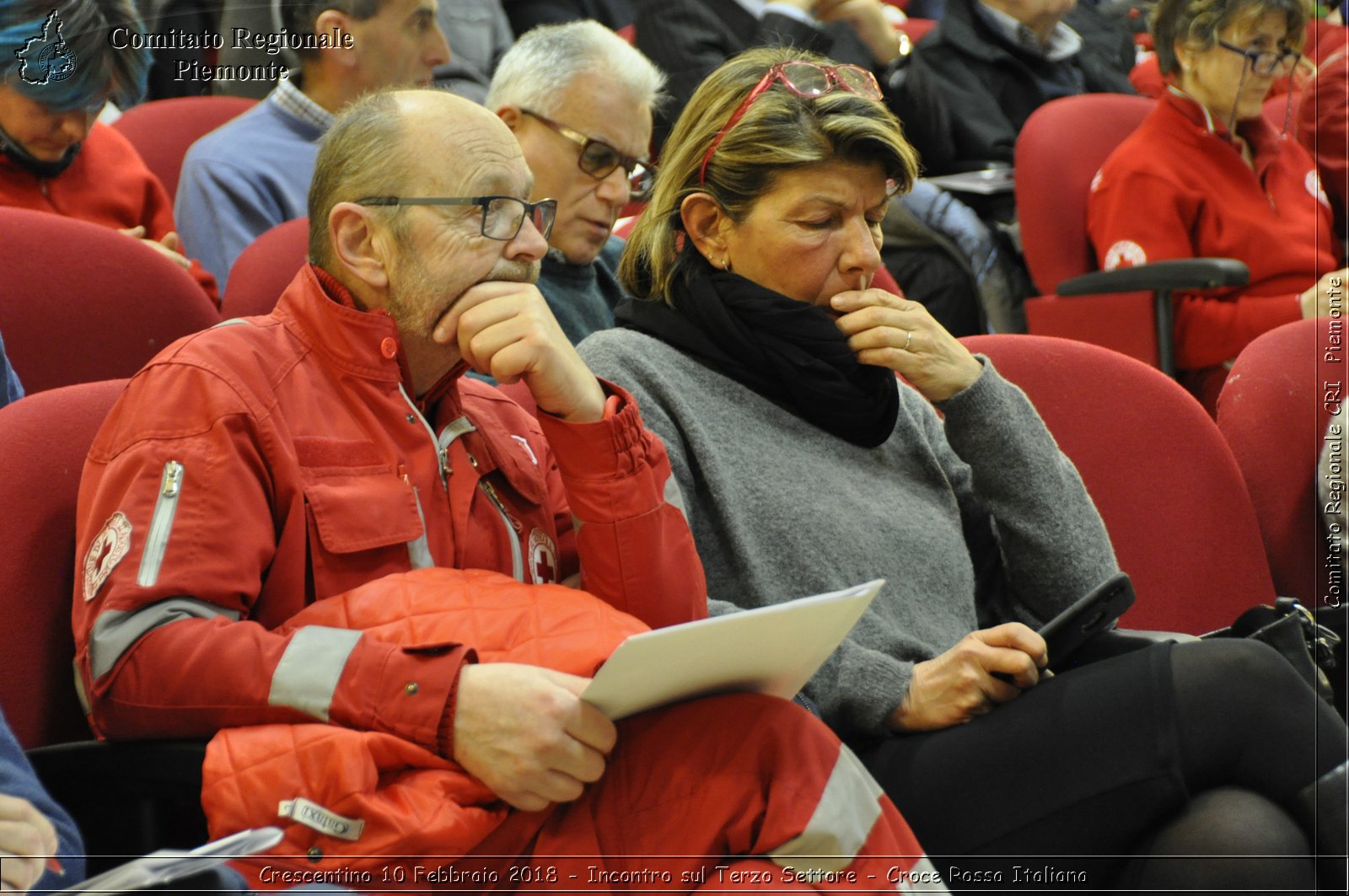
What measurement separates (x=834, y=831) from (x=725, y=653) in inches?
6.6

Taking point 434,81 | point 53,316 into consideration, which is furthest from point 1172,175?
point 53,316

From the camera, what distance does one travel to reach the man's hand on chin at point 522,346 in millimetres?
1374

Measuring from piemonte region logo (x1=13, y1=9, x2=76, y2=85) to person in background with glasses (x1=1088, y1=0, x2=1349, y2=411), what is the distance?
2048 mm

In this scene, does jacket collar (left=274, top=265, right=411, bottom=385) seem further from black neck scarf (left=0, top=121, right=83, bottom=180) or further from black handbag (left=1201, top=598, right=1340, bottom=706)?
black neck scarf (left=0, top=121, right=83, bottom=180)

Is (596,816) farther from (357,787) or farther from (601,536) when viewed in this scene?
(601,536)

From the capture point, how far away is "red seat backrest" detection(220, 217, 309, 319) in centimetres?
218

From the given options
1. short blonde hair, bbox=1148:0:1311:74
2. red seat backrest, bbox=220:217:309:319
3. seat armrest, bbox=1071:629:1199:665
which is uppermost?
short blonde hair, bbox=1148:0:1311:74

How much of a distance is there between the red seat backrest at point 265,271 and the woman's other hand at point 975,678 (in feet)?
3.83

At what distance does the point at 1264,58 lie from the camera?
10.4 ft

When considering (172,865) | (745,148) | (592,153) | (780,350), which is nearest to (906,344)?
(780,350)

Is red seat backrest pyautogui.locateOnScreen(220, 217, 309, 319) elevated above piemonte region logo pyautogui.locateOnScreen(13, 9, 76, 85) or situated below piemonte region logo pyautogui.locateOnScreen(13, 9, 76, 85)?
below

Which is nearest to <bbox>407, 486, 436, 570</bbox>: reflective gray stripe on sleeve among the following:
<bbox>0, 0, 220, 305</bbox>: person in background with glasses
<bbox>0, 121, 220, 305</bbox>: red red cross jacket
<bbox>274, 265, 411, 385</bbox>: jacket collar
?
<bbox>274, 265, 411, 385</bbox>: jacket collar

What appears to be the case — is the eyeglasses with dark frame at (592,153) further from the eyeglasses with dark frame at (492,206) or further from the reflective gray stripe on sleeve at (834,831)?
the reflective gray stripe on sleeve at (834,831)

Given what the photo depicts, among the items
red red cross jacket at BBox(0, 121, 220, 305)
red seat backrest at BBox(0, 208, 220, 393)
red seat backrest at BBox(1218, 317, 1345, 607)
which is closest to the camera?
red seat backrest at BBox(0, 208, 220, 393)
